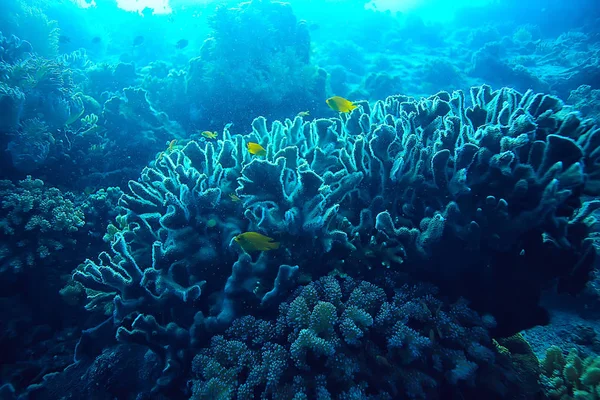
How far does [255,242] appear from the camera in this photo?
2.46 metres

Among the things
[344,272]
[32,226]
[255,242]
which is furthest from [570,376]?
[32,226]

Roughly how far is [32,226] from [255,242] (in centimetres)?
422

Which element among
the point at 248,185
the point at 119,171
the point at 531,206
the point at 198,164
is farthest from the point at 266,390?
the point at 119,171

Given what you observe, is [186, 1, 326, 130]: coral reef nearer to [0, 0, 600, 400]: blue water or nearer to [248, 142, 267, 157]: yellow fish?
[0, 0, 600, 400]: blue water

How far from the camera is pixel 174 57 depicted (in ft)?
50.3

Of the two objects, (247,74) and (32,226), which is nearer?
(32,226)

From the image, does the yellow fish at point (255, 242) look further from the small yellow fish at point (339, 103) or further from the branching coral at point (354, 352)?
the small yellow fish at point (339, 103)

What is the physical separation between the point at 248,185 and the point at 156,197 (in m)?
1.32

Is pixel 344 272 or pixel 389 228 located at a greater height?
pixel 389 228

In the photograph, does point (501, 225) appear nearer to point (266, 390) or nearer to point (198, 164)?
point (266, 390)

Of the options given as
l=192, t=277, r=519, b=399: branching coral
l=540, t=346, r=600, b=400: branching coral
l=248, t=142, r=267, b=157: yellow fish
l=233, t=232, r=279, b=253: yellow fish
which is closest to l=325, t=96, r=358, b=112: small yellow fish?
l=248, t=142, r=267, b=157: yellow fish

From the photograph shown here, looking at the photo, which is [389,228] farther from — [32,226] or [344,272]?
[32,226]

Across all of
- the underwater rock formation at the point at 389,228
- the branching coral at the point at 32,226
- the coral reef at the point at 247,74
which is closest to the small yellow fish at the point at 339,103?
the underwater rock formation at the point at 389,228

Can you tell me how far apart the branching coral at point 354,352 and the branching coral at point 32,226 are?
3769 millimetres
